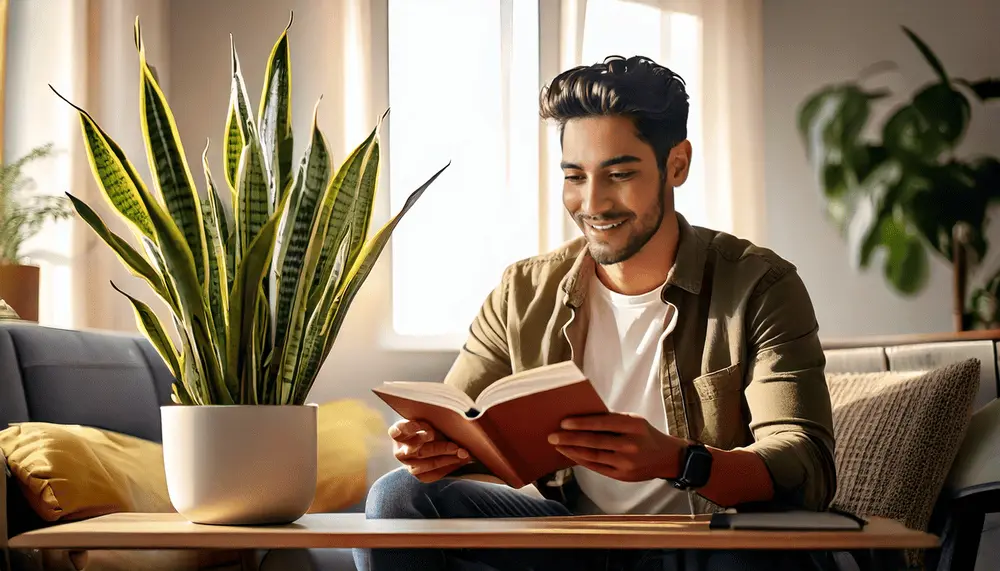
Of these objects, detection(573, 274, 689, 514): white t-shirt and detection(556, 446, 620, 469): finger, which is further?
detection(573, 274, 689, 514): white t-shirt

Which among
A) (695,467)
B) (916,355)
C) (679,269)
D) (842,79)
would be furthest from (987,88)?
(695,467)

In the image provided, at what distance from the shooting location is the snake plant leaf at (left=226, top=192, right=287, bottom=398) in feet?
3.72

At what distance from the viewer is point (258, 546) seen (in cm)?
102

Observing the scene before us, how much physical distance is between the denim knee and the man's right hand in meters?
0.02

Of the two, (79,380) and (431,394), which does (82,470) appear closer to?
(79,380)

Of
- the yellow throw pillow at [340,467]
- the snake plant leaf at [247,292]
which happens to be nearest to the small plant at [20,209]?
the yellow throw pillow at [340,467]

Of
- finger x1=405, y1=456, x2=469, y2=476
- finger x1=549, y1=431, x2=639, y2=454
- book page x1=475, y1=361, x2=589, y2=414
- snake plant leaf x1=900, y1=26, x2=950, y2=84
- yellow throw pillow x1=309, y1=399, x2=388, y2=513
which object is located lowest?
yellow throw pillow x1=309, y1=399, x2=388, y2=513

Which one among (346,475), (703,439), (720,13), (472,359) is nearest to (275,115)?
(472,359)

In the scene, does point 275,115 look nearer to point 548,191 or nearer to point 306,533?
point 306,533

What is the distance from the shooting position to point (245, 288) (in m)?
1.16

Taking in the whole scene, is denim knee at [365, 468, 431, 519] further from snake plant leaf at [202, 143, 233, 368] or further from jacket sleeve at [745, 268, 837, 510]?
jacket sleeve at [745, 268, 837, 510]

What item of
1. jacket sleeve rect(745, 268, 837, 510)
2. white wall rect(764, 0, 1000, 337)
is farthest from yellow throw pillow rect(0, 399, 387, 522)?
white wall rect(764, 0, 1000, 337)

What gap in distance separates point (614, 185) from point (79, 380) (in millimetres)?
1126

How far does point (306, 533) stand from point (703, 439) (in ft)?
2.54
